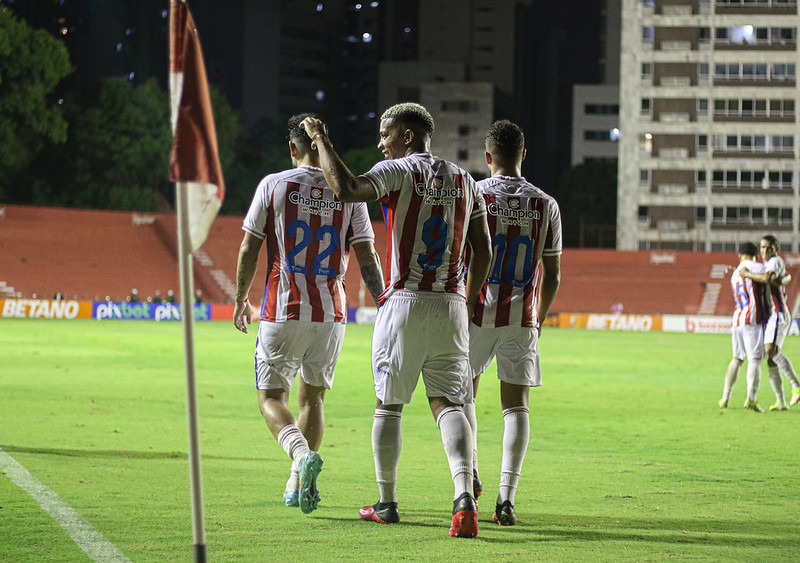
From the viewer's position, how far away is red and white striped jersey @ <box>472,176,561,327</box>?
6867mm

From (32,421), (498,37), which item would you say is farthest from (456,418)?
(498,37)

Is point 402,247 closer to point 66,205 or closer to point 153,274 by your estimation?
point 153,274

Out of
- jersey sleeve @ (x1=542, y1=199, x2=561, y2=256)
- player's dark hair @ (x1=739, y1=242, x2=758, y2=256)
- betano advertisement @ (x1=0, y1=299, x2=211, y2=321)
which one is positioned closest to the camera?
jersey sleeve @ (x1=542, y1=199, x2=561, y2=256)

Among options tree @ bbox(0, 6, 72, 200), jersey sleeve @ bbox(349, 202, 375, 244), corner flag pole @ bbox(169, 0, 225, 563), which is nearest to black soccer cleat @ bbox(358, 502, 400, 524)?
jersey sleeve @ bbox(349, 202, 375, 244)

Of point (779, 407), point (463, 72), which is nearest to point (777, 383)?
point (779, 407)

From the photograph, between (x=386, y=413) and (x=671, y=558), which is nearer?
(x=671, y=558)

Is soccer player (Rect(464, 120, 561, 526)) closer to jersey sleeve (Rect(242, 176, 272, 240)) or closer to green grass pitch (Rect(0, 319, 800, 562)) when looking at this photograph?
green grass pitch (Rect(0, 319, 800, 562))

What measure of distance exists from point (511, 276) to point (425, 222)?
102 cm

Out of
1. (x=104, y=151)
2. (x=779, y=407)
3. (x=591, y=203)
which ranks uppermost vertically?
(x=104, y=151)

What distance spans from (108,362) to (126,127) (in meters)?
47.0

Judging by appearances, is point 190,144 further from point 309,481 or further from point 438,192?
point 309,481

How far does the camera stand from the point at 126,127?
2589 inches

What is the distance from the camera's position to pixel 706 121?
7894 centimetres

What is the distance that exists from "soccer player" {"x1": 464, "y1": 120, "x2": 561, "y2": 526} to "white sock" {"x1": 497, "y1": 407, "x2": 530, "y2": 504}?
14 mm
